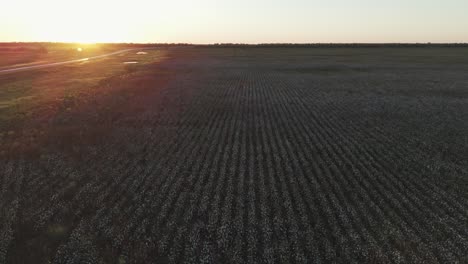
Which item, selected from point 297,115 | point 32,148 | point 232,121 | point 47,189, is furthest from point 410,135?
point 32,148

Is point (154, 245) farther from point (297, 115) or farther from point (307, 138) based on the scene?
point (297, 115)

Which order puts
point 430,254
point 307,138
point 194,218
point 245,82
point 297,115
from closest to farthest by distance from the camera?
point 430,254 < point 194,218 < point 307,138 < point 297,115 < point 245,82

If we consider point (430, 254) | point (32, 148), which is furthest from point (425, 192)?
point (32, 148)

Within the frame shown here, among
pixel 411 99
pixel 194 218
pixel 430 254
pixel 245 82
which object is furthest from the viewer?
pixel 245 82

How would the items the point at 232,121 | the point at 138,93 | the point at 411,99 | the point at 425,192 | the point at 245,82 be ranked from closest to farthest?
1. the point at 425,192
2. the point at 232,121
3. the point at 411,99
4. the point at 138,93
5. the point at 245,82

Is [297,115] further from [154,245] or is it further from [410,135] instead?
[154,245]

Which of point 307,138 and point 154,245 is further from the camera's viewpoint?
point 307,138
